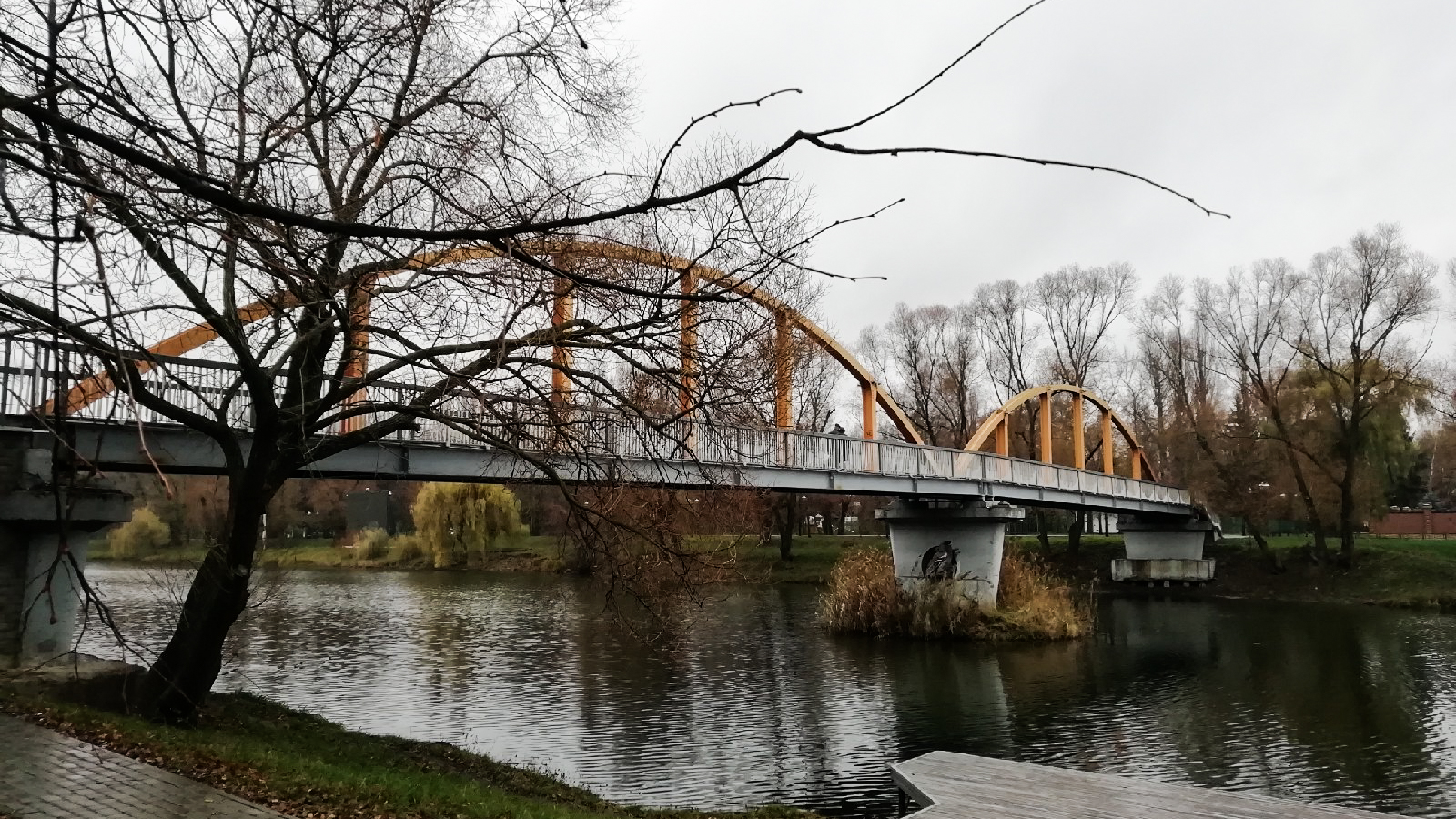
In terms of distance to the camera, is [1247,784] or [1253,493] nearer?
[1247,784]

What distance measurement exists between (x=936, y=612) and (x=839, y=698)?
8385mm

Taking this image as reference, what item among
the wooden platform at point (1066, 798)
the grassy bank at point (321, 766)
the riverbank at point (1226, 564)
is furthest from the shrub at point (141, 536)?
the wooden platform at point (1066, 798)

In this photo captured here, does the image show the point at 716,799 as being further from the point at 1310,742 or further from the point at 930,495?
the point at 930,495

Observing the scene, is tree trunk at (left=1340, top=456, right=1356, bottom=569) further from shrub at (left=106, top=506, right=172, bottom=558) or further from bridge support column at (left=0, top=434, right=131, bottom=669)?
shrub at (left=106, top=506, right=172, bottom=558)

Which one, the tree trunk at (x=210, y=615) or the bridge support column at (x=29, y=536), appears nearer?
the tree trunk at (x=210, y=615)

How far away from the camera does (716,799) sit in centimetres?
1122

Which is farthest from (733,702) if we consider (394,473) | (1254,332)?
(1254,332)

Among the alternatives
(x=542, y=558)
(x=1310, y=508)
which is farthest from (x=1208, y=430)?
(x=542, y=558)

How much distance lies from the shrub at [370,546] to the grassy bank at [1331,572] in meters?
31.6

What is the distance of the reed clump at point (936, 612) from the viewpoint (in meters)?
24.8

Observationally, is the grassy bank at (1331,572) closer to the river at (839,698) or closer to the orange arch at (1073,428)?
the orange arch at (1073,428)

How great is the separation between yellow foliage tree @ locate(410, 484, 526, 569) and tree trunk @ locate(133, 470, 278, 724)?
116 ft

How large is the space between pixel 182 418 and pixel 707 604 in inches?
863

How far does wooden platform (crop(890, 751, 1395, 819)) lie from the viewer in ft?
26.4
